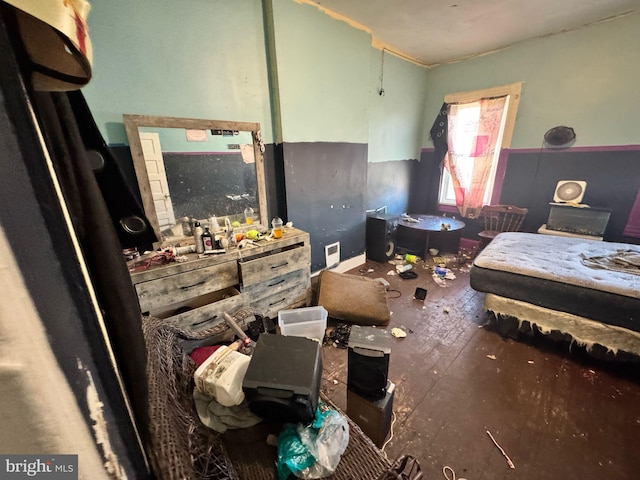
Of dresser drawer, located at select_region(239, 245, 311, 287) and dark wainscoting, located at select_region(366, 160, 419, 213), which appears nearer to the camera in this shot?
dresser drawer, located at select_region(239, 245, 311, 287)

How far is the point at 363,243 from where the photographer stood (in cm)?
349

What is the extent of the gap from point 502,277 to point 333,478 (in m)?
1.88

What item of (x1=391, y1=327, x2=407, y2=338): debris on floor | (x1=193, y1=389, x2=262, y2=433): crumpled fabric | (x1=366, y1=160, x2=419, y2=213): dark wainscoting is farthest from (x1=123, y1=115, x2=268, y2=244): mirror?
(x1=366, y1=160, x2=419, y2=213): dark wainscoting

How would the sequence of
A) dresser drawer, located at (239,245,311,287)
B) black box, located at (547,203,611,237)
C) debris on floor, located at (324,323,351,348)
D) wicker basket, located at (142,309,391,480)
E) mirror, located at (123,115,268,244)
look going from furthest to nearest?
black box, located at (547,203,611,237), debris on floor, located at (324,323,351,348), dresser drawer, located at (239,245,311,287), mirror, located at (123,115,268,244), wicker basket, located at (142,309,391,480)

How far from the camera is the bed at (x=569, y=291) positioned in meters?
1.65

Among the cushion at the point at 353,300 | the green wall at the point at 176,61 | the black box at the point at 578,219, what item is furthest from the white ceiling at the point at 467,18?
the cushion at the point at 353,300

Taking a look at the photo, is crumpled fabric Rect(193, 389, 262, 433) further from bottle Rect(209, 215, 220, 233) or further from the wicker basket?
bottle Rect(209, 215, 220, 233)

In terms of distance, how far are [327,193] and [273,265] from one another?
116 cm

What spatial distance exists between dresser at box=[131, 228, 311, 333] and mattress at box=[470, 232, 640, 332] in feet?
5.06

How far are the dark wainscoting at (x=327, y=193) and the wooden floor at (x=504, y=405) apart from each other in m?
1.27

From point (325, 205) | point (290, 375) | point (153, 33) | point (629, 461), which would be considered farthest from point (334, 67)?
point (629, 461)

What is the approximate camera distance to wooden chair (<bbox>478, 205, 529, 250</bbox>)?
3367mm

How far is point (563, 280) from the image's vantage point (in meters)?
1.79

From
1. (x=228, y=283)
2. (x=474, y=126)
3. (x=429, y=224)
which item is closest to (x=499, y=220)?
(x=429, y=224)
